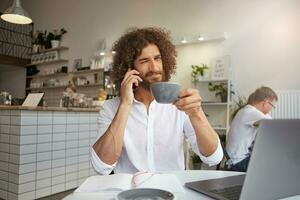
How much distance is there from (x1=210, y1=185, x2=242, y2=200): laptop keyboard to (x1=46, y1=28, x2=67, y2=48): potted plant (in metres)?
5.99

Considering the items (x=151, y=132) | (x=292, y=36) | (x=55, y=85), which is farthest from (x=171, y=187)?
(x=55, y=85)

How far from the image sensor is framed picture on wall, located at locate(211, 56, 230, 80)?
12.8 feet

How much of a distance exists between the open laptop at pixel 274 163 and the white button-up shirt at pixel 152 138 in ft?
1.48

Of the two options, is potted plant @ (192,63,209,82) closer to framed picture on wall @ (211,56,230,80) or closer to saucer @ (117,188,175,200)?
framed picture on wall @ (211,56,230,80)

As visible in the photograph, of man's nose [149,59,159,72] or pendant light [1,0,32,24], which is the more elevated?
pendant light [1,0,32,24]

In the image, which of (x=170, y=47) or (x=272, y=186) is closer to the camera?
(x=272, y=186)

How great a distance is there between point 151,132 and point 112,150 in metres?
0.23

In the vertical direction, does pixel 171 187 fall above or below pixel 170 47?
below

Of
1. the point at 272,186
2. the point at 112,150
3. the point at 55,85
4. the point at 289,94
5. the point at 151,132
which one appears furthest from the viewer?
the point at 55,85

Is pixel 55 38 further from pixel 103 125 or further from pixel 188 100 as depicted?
pixel 188 100

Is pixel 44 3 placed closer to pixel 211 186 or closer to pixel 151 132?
pixel 151 132

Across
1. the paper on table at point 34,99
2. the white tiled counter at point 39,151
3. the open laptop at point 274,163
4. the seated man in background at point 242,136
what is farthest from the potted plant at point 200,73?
the open laptop at point 274,163

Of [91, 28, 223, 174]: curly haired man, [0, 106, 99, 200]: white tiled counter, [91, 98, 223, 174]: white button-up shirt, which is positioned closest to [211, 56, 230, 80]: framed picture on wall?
[0, 106, 99, 200]: white tiled counter

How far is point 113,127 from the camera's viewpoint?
1067mm
